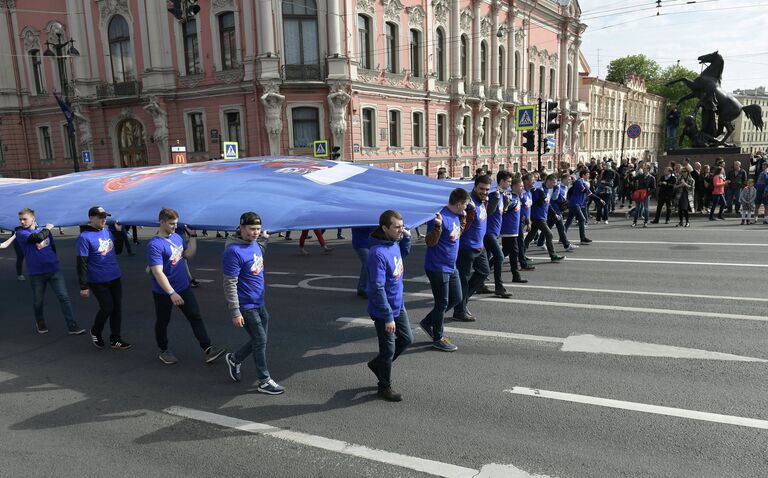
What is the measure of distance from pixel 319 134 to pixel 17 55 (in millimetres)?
23610

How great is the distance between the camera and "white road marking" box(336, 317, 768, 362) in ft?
19.8

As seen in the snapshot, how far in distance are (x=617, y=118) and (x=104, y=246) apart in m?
72.4

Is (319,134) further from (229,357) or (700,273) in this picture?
(229,357)

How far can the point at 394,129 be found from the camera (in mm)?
30156

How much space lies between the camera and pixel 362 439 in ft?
14.9

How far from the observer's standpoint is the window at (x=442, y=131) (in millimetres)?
33500

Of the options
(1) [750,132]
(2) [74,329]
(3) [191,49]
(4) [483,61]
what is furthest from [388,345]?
(1) [750,132]

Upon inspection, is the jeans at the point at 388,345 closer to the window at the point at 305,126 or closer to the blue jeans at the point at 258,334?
the blue jeans at the point at 258,334

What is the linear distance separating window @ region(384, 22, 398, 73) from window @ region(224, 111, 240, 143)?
29.9ft

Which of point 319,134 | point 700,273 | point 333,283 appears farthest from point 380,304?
point 319,134

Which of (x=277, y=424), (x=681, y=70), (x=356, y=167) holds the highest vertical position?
(x=681, y=70)

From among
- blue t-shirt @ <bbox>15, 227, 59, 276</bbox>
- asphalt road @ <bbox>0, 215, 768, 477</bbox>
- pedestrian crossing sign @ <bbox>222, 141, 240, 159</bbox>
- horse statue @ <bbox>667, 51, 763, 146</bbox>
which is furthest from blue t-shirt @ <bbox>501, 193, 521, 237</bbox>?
horse statue @ <bbox>667, 51, 763, 146</bbox>

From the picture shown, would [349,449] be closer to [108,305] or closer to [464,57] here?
[108,305]

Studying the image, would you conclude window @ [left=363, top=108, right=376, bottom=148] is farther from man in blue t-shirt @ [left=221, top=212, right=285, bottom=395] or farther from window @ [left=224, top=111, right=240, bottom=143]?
man in blue t-shirt @ [left=221, top=212, right=285, bottom=395]
